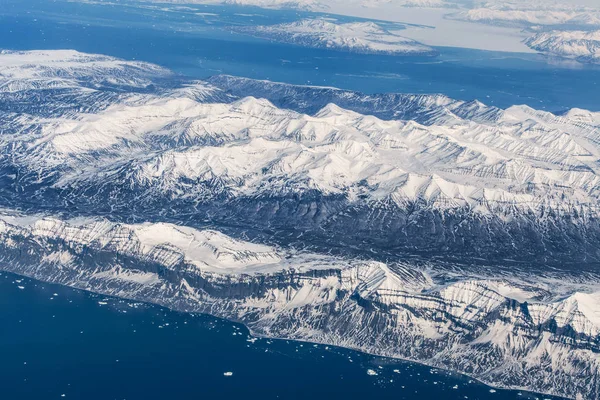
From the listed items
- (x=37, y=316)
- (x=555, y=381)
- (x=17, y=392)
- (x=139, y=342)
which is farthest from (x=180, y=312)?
(x=555, y=381)

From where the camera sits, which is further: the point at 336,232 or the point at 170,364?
the point at 336,232

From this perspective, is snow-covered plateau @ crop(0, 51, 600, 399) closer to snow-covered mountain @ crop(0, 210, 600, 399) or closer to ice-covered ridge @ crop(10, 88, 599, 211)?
snow-covered mountain @ crop(0, 210, 600, 399)

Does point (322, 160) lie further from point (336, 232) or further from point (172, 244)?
point (172, 244)

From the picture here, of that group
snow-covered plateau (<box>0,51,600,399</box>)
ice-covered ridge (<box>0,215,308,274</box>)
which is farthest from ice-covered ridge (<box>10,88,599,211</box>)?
ice-covered ridge (<box>0,215,308,274</box>)

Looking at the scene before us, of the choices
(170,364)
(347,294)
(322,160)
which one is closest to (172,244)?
(170,364)

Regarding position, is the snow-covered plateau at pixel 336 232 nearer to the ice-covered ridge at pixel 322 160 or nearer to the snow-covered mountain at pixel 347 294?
the snow-covered mountain at pixel 347 294

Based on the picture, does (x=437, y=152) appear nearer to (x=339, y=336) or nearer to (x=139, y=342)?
(x=339, y=336)
